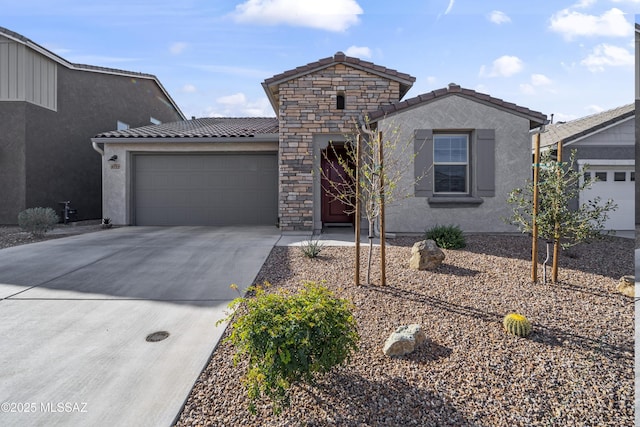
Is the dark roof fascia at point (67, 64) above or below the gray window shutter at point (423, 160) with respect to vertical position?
above

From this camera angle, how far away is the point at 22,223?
30.1 feet

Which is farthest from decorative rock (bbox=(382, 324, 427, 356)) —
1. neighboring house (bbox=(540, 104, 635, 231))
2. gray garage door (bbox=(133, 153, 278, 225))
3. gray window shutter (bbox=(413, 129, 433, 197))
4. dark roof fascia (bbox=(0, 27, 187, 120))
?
dark roof fascia (bbox=(0, 27, 187, 120))

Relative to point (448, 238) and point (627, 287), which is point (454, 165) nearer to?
point (448, 238)

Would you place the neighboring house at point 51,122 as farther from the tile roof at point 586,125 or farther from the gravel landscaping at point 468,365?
the tile roof at point 586,125

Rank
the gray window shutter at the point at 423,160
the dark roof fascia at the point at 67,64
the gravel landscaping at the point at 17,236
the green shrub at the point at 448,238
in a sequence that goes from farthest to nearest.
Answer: the dark roof fascia at the point at 67,64 → the gravel landscaping at the point at 17,236 → the gray window shutter at the point at 423,160 → the green shrub at the point at 448,238

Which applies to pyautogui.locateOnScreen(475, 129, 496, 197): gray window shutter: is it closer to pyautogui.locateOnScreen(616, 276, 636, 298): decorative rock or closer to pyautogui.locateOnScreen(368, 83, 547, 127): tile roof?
pyautogui.locateOnScreen(368, 83, 547, 127): tile roof

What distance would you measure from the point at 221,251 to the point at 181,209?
5.52 metres

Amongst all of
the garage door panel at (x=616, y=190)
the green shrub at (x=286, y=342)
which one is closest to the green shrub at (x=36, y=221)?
the green shrub at (x=286, y=342)

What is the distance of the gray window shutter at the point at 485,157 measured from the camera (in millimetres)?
8156

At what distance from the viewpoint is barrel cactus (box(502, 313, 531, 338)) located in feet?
11.3

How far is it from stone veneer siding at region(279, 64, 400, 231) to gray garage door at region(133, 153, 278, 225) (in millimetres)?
2634

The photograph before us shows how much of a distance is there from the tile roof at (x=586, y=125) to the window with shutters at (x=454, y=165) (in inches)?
174

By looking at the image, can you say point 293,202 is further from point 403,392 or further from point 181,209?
point 403,392

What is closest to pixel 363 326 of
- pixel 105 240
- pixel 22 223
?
pixel 105 240
